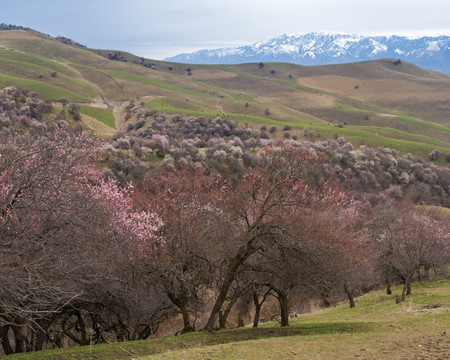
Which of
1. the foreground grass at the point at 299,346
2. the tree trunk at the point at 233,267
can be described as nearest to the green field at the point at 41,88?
the tree trunk at the point at 233,267

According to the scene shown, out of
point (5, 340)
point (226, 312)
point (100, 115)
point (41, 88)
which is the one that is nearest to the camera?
point (5, 340)

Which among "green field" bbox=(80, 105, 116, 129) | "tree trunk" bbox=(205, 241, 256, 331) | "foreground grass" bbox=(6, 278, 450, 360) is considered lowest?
"foreground grass" bbox=(6, 278, 450, 360)

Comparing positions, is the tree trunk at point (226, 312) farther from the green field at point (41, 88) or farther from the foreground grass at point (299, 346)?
the green field at point (41, 88)

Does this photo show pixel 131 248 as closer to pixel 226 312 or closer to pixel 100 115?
pixel 226 312

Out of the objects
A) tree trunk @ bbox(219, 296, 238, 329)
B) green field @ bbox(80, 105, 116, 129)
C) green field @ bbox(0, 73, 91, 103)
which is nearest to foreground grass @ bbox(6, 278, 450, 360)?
tree trunk @ bbox(219, 296, 238, 329)

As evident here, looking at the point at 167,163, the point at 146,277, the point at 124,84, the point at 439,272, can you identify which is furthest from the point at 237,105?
the point at 146,277

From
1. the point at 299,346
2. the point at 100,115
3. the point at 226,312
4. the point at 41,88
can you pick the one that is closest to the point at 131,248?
the point at 226,312

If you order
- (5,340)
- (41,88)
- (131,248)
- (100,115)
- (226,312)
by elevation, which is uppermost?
(41,88)

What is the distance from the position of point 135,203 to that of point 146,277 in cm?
1172

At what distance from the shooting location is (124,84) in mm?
182125

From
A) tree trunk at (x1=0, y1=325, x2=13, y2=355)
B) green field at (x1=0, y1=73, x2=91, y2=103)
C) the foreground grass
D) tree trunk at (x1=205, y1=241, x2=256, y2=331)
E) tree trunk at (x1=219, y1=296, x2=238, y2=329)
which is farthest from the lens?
green field at (x1=0, y1=73, x2=91, y2=103)

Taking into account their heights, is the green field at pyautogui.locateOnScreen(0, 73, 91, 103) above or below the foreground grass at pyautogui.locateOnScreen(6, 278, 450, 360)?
above

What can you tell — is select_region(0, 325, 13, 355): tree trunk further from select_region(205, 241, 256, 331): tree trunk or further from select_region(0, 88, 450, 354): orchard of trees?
select_region(205, 241, 256, 331): tree trunk

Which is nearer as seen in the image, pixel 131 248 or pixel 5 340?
pixel 5 340
